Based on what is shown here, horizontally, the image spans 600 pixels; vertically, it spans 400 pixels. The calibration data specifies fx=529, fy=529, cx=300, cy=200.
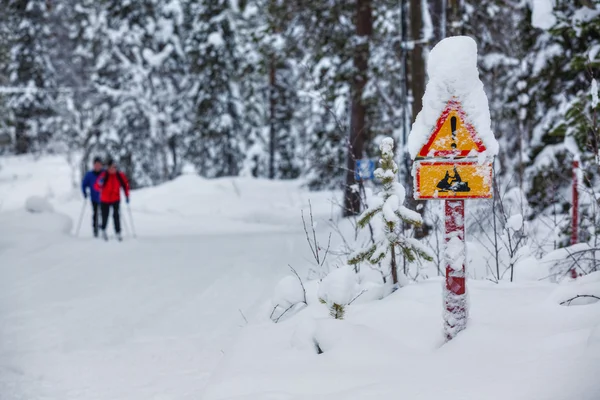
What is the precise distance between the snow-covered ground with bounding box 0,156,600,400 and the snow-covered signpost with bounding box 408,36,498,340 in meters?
0.64

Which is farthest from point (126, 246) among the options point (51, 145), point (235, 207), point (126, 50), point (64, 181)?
Result: point (51, 145)

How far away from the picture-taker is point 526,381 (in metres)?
2.76

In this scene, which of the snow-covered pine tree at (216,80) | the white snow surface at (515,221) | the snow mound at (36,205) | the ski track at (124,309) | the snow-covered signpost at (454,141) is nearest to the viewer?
the snow-covered signpost at (454,141)

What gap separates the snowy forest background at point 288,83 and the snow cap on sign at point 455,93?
1469 mm

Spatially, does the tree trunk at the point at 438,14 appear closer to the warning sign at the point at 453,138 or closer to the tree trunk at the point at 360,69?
the tree trunk at the point at 360,69

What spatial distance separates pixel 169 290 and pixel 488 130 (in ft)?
18.0

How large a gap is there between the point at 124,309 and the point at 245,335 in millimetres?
2730

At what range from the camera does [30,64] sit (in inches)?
1356

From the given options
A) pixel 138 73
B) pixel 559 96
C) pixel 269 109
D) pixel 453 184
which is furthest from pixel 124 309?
pixel 269 109

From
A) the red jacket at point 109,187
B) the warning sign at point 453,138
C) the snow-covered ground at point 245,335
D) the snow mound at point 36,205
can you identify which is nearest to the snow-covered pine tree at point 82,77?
the snow mound at point 36,205

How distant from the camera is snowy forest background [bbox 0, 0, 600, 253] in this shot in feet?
27.1

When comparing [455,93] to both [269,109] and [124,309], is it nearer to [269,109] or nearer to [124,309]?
[124,309]

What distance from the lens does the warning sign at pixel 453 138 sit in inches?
124

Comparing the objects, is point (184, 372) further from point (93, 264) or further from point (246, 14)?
point (246, 14)
